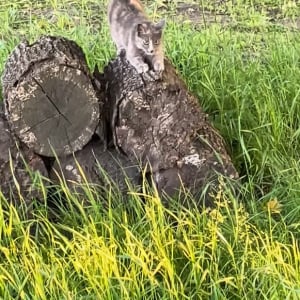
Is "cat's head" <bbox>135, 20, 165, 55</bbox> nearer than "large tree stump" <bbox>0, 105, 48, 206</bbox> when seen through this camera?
No

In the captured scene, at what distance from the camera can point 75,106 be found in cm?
370

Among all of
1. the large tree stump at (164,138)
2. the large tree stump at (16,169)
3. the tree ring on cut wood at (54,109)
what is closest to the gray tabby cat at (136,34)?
the large tree stump at (164,138)

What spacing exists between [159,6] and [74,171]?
319 cm

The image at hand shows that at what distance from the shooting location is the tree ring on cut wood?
3648 mm

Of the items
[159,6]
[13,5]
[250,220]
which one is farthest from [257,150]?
[13,5]

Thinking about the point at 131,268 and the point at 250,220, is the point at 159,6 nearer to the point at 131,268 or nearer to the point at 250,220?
the point at 250,220

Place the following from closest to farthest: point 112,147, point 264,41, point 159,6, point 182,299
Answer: point 182,299, point 112,147, point 264,41, point 159,6

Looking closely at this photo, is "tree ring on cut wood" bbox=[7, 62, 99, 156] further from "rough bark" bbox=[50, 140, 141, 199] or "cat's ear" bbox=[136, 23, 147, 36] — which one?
"cat's ear" bbox=[136, 23, 147, 36]

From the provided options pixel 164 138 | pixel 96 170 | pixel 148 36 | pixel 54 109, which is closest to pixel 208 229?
pixel 164 138

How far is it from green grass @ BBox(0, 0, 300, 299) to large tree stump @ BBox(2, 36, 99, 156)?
0.32m

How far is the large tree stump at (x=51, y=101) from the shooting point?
3.65m

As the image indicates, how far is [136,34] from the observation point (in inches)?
169

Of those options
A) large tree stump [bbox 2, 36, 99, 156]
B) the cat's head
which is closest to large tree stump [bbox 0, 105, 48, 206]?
large tree stump [bbox 2, 36, 99, 156]

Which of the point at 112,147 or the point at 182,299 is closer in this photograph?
the point at 182,299
